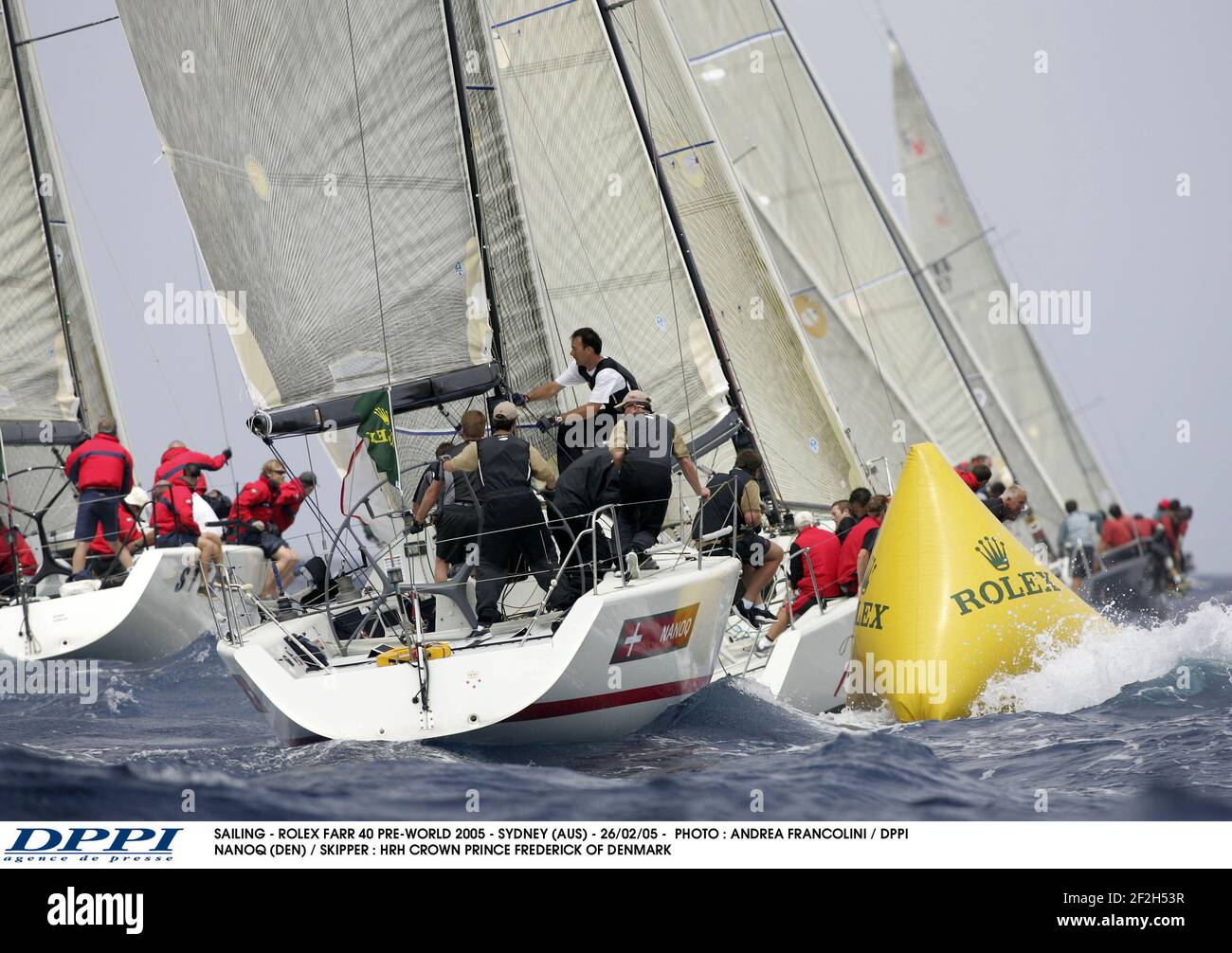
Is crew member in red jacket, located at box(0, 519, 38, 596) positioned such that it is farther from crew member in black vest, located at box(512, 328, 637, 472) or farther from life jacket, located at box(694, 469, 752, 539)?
life jacket, located at box(694, 469, 752, 539)

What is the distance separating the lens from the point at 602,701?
6.24 metres

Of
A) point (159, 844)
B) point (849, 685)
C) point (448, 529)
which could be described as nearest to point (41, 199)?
point (448, 529)

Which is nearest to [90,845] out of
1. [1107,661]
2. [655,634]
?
[655,634]

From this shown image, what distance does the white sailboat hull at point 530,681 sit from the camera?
19.7 feet

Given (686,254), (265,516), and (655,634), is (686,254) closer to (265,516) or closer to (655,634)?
(655,634)

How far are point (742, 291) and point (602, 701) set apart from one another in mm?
5236

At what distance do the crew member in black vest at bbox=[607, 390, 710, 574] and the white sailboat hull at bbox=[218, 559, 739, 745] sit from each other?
0.38 m

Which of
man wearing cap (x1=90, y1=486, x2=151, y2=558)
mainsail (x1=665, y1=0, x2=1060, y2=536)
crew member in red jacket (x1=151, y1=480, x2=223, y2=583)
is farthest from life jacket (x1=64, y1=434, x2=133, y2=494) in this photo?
mainsail (x1=665, y1=0, x2=1060, y2=536)

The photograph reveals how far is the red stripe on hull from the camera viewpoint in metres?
6.05

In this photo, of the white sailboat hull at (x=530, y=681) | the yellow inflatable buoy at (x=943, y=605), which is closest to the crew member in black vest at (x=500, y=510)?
the white sailboat hull at (x=530, y=681)

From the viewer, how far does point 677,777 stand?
5695mm

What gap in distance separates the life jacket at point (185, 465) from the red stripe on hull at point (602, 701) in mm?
6405

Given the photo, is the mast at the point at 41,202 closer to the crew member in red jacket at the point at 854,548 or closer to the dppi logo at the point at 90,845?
the crew member in red jacket at the point at 854,548
